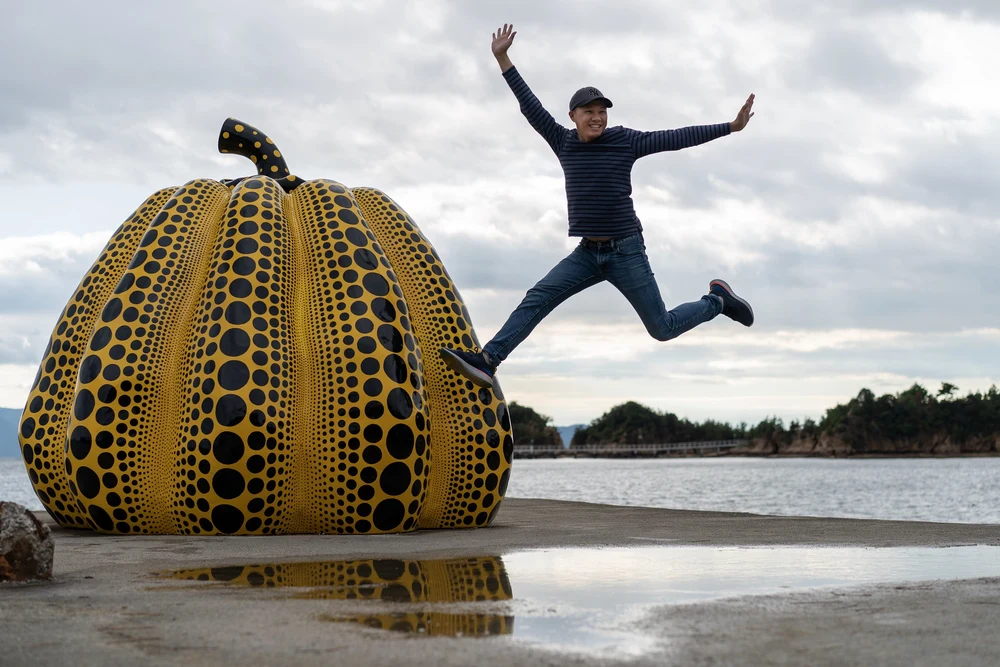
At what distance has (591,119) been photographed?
9703 mm

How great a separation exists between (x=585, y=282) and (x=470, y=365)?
1263 mm

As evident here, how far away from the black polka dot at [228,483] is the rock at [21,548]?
2.95m

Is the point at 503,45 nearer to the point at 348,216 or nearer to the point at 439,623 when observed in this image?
the point at 348,216

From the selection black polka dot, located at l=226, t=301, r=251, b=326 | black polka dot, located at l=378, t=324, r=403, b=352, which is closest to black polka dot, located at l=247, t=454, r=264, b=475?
black polka dot, located at l=226, t=301, r=251, b=326

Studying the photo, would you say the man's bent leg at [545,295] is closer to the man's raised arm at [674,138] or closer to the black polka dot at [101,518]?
the man's raised arm at [674,138]

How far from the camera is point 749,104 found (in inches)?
379

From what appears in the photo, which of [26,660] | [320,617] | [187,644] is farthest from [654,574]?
[26,660]

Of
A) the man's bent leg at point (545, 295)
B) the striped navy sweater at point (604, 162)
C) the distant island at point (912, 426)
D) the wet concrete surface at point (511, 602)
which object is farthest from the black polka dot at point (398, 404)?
the distant island at point (912, 426)

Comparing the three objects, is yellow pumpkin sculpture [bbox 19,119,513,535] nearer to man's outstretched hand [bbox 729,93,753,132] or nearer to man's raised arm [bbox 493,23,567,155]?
man's raised arm [bbox 493,23,567,155]

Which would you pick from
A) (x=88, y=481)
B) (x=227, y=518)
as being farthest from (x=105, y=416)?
(x=227, y=518)

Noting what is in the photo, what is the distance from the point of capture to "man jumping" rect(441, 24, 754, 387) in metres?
9.72

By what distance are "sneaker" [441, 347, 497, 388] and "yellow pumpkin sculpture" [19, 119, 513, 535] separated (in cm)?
33

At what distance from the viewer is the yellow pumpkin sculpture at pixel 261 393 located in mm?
9406

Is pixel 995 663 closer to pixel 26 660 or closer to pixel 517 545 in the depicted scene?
pixel 26 660
